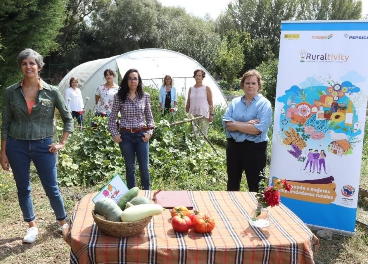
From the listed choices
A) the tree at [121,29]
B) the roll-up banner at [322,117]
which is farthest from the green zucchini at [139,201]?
the tree at [121,29]

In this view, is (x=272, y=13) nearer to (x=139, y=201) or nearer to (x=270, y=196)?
(x=270, y=196)

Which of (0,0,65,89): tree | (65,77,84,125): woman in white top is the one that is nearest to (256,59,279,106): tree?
(65,77,84,125): woman in white top

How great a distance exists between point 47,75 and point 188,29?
11371 millimetres

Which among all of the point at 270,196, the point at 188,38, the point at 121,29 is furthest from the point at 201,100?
the point at 188,38

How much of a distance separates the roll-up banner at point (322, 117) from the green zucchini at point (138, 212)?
2.20m

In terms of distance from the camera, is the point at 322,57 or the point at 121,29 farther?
the point at 121,29

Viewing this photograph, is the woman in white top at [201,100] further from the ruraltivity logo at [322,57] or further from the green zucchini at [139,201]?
the green zucchini at [139,201]

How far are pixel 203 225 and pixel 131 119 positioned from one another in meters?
1.93

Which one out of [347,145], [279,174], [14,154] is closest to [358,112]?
[347,145]

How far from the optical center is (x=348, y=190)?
341 cm

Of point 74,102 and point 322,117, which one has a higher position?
point 322,117

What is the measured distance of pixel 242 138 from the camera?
3375mm

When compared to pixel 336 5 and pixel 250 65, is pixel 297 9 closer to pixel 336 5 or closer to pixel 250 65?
pixel 336 5

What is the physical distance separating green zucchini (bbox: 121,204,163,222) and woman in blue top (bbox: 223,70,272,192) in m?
1.69
